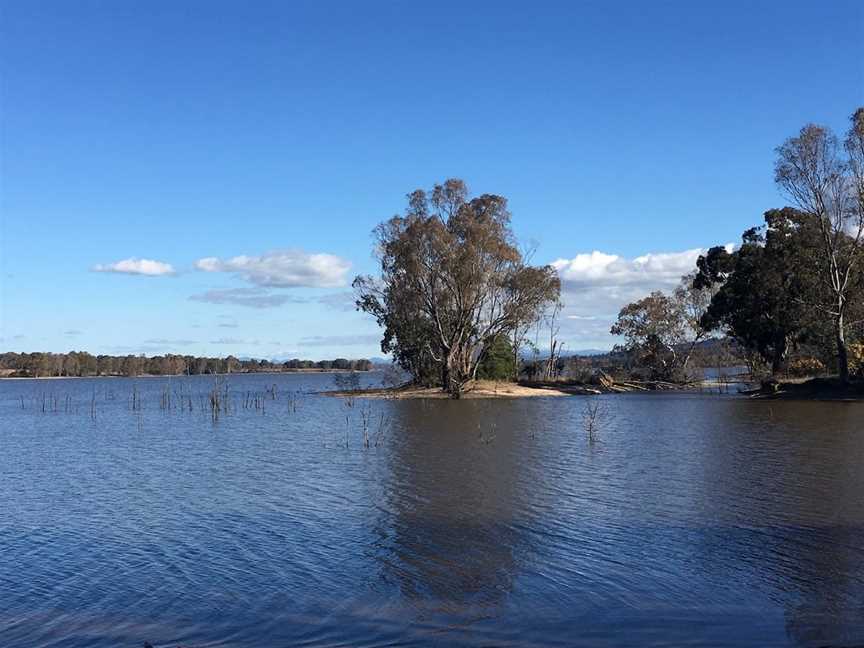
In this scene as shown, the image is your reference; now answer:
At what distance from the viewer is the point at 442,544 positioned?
1292 cm

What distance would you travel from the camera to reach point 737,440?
26562mm

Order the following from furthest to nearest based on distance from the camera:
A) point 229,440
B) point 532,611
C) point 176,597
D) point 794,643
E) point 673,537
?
point 229,440, point 673,537, point 176,597, point 532,611, point 794,643

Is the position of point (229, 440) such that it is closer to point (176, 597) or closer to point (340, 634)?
point (176, 597)

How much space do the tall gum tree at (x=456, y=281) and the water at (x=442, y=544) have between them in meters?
30.7

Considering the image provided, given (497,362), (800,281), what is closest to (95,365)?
(497,362)

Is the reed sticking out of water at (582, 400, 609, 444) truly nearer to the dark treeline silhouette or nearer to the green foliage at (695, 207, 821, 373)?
the green foliage at (695, 207, 821, 373)

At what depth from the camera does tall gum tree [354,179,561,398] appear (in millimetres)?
56625

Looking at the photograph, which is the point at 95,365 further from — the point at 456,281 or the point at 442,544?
the point at 442,544

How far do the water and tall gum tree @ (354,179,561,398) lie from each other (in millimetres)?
30726

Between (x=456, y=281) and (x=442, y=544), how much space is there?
148 feet

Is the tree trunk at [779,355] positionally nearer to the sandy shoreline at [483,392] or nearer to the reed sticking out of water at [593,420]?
the sandy shoreline at [483,392]

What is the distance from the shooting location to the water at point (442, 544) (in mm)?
9039

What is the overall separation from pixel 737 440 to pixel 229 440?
19.0 metres

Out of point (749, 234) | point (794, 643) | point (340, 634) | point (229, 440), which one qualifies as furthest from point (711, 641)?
point (749, 234)
